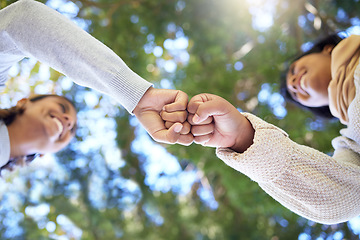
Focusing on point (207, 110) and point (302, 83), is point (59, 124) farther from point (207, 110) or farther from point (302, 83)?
point (302, 83)

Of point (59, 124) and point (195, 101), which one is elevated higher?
point (195, 101)

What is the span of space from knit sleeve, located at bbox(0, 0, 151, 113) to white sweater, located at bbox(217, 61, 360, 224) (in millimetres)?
292

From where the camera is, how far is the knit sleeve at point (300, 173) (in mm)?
757

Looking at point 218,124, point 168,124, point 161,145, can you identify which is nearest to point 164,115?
point 168,124

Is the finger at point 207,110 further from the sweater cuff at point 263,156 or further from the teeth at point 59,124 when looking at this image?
the teeth at point 59,124

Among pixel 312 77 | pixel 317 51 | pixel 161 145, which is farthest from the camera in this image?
pixel 161 145

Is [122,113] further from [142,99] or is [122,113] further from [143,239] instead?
[142,99]

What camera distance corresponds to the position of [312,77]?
3.72 feet

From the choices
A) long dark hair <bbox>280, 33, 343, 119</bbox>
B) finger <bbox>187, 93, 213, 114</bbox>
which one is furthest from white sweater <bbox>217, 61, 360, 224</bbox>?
long dark hair <bbox>280, 33, 343, 119</bbox>

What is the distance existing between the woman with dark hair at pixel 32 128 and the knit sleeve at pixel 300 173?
56 centimetres

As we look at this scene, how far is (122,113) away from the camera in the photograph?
2053mm

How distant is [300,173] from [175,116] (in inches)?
12.5

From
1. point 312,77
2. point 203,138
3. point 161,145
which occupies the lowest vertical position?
point 161,145

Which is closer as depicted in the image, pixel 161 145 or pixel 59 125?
pixel 59 125
